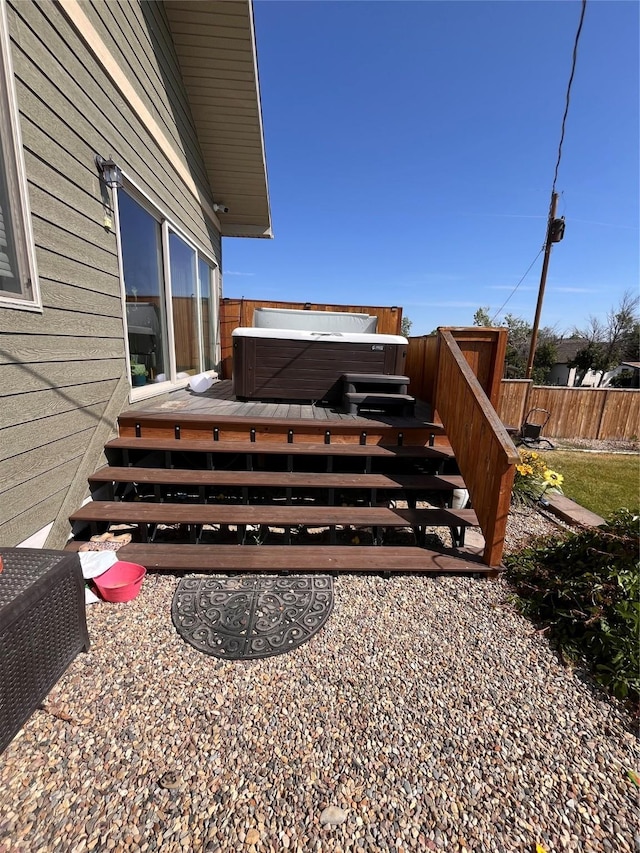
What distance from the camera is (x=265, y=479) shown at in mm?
2727

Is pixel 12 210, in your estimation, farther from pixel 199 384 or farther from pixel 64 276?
pixel 199 384

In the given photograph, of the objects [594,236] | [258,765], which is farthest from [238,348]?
[594,236]

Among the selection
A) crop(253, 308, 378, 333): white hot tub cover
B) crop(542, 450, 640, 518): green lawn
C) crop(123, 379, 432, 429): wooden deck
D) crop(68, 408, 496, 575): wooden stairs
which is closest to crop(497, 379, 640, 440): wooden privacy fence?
crop(542, 450, 640, 518): green lawn

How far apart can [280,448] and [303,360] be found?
133 cm

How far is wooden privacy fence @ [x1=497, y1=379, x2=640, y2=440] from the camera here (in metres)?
7.96

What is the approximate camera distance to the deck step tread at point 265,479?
2.61 metres

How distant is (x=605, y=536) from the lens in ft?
7.20

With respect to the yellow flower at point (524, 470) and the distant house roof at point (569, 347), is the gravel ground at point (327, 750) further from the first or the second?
the distant house roof at point (569, 347)

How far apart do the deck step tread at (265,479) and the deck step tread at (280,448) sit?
0.17m

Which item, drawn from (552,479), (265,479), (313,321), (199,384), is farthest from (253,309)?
(552,479)

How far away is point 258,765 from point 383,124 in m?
→ 10.3

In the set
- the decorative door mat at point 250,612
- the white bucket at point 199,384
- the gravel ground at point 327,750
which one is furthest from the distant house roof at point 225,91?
the gravel ground at point 327,750

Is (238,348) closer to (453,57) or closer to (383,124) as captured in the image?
(453,57)

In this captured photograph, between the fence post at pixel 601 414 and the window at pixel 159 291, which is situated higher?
the window at pixel 159 291
